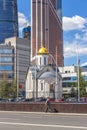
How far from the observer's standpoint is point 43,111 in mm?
46625

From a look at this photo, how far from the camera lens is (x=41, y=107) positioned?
47.3 m

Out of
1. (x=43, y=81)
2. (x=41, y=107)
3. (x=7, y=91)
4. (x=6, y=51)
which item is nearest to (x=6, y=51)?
(x=6, y=51)

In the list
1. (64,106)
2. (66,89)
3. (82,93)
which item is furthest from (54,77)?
(64,106)

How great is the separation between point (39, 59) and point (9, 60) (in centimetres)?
5850

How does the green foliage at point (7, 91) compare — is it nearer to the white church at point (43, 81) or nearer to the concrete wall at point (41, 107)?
the white church at point (43, 81)

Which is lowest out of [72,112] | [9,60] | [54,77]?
[72,112]

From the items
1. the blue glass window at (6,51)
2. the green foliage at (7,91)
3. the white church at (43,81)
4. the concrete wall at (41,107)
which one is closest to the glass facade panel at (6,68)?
the blue glass window at (6,51)

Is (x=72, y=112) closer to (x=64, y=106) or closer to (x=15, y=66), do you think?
(x=64, y=106)

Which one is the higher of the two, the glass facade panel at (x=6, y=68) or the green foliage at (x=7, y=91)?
the glass facade panel at (x=6, y=68)

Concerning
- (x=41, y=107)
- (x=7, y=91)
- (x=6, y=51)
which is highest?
(x=6, y=51)

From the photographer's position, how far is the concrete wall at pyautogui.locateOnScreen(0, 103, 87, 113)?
4297 centimetres

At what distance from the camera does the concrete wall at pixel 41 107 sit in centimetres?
4297

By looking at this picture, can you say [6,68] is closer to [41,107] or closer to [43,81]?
[43,81]

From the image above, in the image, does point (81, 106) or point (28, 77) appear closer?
point (81, 106)
